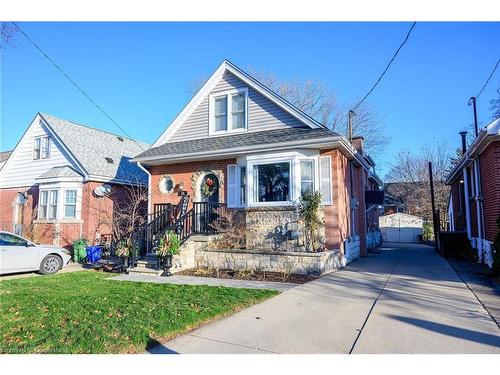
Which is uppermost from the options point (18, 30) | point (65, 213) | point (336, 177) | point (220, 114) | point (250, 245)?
point (18, 30)

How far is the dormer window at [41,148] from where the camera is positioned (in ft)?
59.1

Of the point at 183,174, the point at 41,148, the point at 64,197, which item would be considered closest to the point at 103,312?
the point at 183,174

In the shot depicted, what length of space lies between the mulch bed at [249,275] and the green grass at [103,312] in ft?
5.70

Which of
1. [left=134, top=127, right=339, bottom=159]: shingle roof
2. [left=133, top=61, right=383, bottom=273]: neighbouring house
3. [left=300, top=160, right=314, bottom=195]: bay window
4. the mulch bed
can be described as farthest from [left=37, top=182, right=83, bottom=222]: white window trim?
[left=300, top=160, right=314, bottom=195]: bay window

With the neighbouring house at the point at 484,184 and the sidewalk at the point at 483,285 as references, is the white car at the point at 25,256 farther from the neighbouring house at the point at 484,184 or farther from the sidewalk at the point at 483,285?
the neighbouring house at the point at 484,184

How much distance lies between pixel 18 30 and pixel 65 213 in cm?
890

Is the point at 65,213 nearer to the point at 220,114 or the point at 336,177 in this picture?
the point at 220,114

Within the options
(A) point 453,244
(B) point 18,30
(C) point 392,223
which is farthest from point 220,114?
(C) point 392,223

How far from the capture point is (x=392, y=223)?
34.8 metres

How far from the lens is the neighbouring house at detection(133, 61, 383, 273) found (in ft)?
35.9

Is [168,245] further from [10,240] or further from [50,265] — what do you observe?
[10,240]

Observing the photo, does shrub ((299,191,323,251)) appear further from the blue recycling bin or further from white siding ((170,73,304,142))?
the blue recycling bin

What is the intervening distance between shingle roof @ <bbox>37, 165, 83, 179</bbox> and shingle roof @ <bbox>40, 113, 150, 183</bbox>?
0.65 m

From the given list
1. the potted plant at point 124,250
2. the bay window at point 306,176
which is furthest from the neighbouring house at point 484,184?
the potted plant at point 124,250
